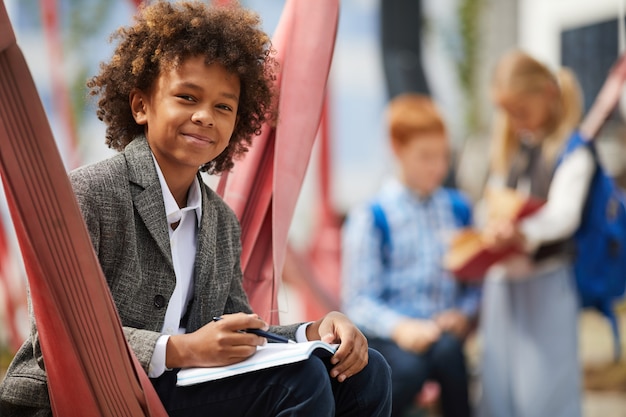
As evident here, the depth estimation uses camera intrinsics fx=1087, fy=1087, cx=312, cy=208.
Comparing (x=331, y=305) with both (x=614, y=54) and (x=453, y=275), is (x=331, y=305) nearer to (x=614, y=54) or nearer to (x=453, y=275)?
(x=453, y=275)

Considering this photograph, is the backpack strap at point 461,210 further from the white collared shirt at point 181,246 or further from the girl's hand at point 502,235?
the white collared shirt at point 181,246

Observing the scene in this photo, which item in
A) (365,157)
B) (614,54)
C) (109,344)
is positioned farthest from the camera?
(365,157)

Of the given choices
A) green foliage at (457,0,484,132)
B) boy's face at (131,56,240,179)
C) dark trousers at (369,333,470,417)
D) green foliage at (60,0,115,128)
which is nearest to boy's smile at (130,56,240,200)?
boy's face at (131,56,240,179)

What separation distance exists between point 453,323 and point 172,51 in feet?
7.06

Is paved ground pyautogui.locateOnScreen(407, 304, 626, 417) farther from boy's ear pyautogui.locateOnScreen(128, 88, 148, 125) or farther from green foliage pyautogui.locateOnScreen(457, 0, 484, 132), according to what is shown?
green foliage pyautogui.locateOnScreen(457, 0, 484, 132)

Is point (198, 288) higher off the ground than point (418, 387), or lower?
higher

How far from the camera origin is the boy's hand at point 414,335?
3584 mm

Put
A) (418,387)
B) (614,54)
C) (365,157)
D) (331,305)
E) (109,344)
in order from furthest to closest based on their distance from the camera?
(365,157) → (614,54) → (331,305) → (418,387) → (109,344)

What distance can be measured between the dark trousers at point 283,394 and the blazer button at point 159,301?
0.11 metres

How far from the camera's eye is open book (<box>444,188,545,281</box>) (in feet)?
11.9

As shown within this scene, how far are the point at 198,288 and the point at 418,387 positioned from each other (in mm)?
1870

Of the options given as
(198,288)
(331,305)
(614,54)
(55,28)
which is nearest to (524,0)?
(614,54)

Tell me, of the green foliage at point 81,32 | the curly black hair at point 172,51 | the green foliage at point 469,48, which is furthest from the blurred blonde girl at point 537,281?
the green foliage at point 469,48

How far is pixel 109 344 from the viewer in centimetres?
157
